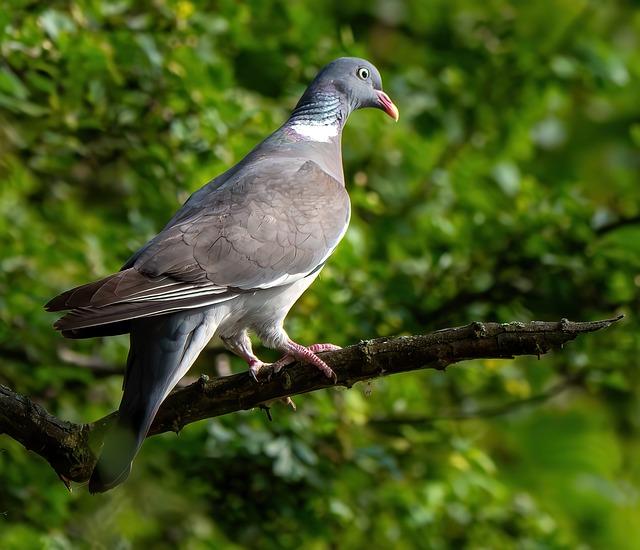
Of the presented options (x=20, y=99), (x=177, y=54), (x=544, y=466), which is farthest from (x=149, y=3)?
(x=544, y=466)

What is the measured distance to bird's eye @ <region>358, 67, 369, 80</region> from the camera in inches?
197

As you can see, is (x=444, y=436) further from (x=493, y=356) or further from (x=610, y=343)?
(x=493, y=356)

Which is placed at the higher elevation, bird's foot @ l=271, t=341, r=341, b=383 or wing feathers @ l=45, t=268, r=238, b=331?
wing feathers @ l=45, t=268, r=238, b=331

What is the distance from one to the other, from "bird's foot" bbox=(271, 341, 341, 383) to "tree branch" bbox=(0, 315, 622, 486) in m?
0.02

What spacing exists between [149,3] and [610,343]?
2.83 metres

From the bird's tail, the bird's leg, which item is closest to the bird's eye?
the bird's leg

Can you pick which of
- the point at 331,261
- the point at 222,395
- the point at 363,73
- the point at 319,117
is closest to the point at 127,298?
the point at 222,395

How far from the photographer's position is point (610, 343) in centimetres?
510

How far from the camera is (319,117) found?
4.82 metres

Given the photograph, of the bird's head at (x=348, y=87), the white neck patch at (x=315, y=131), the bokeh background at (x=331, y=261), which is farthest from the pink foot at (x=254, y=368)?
the bird's head at (x=348, y=87)

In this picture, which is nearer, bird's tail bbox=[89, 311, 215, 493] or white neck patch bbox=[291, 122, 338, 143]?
bird's tail bbox=[89, 311, 215, 493]

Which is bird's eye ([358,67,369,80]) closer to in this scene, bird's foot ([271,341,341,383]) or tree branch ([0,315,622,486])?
bird's foot ([271,341,341,383])

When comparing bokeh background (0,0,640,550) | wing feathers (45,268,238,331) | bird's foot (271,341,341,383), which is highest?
wing feathers (45,268,238,331)

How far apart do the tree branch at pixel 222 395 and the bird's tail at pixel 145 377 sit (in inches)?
3.5
